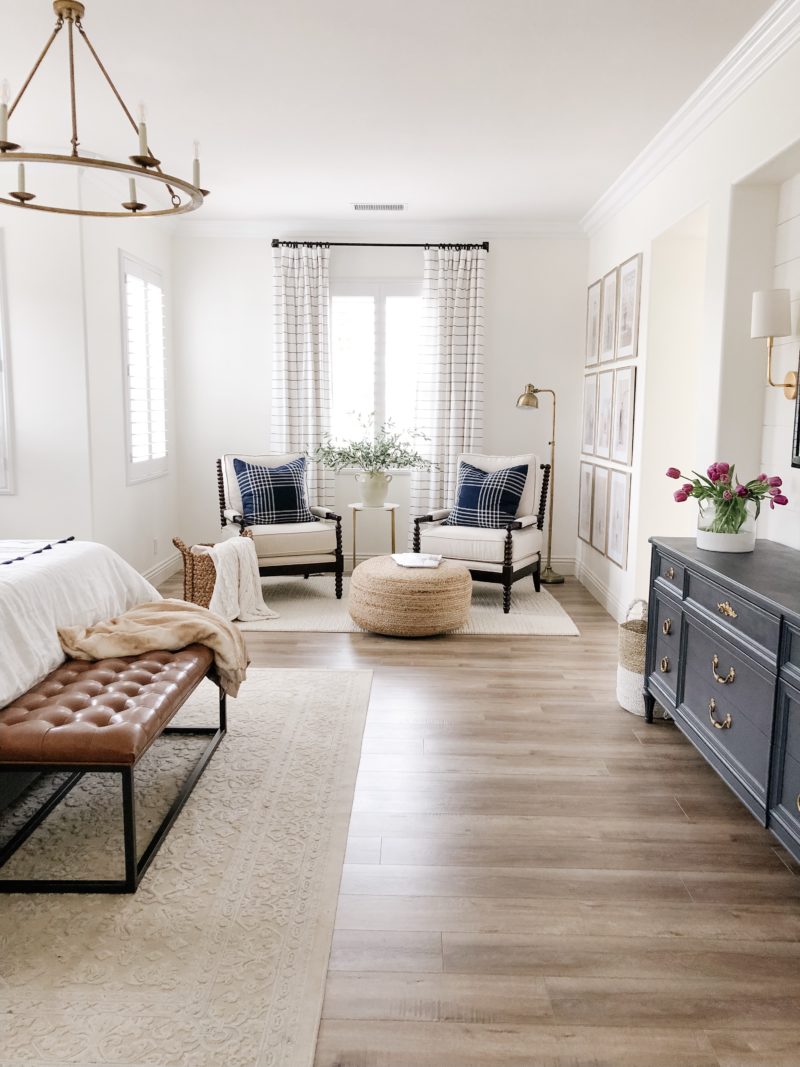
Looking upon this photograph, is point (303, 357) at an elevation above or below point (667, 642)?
above

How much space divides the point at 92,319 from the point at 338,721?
3.09 meters

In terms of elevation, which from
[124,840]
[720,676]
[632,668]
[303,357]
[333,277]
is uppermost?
[333,277]

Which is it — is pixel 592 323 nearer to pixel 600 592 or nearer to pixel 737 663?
pixel 600 592

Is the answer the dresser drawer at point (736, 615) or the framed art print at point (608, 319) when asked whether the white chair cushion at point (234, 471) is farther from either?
the dresser drawer at point (736, 615)

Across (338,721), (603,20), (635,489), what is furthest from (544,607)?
(603,20)

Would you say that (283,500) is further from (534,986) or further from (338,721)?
(534,986)

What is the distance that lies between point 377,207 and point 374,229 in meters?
0.59

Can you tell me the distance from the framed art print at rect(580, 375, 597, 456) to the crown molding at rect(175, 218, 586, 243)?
4.11 ft

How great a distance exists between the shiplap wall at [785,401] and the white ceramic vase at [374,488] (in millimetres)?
3250

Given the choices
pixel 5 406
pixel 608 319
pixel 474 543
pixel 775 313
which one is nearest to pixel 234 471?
pixel 5 406

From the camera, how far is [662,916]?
7.32 ft

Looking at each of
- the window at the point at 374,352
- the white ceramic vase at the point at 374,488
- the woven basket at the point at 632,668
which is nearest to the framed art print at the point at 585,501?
the window at the point at 374,352

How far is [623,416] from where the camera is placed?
215 inches

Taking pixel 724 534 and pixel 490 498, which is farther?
pixel 490 498
